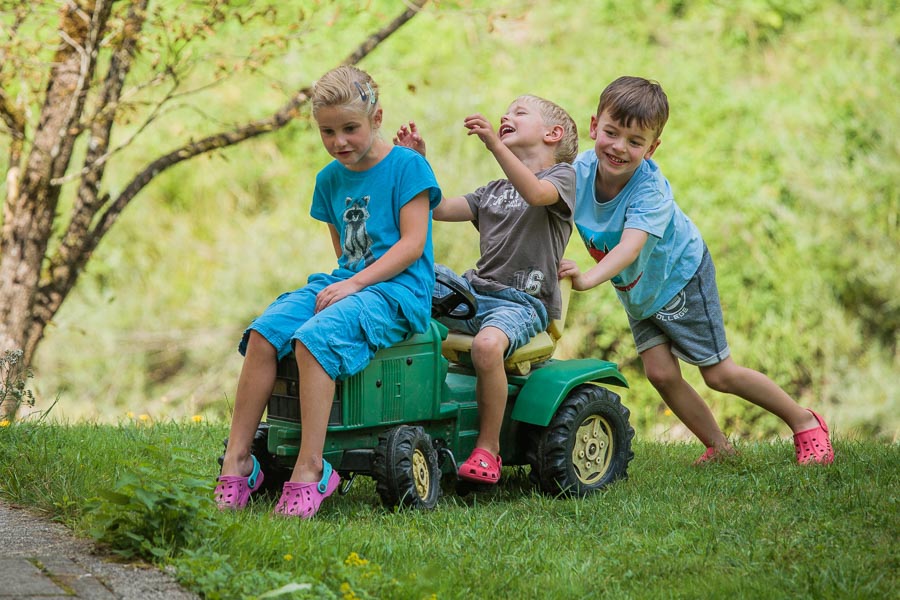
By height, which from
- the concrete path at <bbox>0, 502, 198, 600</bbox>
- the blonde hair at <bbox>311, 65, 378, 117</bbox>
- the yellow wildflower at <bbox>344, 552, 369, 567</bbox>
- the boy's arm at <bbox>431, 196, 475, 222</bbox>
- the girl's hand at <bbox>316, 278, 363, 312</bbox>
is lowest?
the concrete path at <bbox>0, 502, 198, 600</bbox>

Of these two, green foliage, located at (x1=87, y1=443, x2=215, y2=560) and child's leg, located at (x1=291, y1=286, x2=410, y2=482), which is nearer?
green foliage, located at (x1=87, y1=443, x2=215, y2=560)

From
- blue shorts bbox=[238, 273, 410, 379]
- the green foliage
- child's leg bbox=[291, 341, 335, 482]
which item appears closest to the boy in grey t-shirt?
blue shorts bbox=[238, 273, 410, 379]

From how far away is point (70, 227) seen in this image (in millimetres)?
7148

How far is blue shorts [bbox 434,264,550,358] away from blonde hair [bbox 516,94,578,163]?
693 mm

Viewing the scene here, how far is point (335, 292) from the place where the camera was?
4051mm

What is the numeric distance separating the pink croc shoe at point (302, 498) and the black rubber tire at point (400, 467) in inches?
8.2

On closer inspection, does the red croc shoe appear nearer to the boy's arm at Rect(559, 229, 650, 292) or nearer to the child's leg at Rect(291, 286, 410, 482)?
the child's leg at Rect(291, 286, 410, 482)

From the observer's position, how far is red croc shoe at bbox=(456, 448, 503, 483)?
4.27 meters

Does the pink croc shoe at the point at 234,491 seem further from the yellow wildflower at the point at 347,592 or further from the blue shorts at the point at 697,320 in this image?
the blue shorts at the point at 697,320

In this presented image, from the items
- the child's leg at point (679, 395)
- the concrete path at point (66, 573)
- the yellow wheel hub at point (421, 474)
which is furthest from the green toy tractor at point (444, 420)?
the concrete path at point (66, 573)

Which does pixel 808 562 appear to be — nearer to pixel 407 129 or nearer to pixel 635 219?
pixel 635 219

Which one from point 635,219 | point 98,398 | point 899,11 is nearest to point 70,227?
point 635,219

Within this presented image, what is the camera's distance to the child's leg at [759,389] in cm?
508

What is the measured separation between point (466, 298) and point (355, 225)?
54 centimetres
